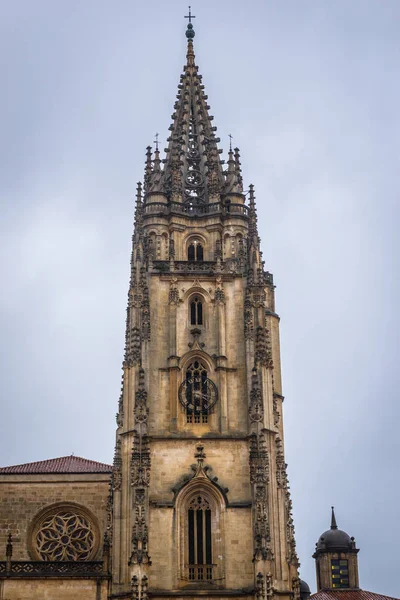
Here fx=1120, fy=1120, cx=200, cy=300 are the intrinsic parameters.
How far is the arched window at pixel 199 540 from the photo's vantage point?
45375 millimetres

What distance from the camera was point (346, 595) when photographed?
67.8 metres

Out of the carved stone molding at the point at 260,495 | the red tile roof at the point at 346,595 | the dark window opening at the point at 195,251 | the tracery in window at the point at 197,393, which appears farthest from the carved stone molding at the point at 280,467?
the red tile roof at the point at 346,595

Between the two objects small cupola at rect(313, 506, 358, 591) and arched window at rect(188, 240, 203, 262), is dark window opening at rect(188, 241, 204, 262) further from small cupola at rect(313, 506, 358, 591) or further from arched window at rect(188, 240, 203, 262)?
small cupola at rect(313, 506, 358, 591)

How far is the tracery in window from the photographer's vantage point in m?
48.2

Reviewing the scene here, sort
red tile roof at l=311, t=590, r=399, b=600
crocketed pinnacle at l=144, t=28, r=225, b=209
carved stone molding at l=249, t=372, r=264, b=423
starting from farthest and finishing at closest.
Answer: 1. red tile roof at l=311, t=590, r=399, b=600
2. crocketed pinnacle at l=144, t=28, r=225, b=209
3. carved stone molding at l=249, t=372, r=264, b=423

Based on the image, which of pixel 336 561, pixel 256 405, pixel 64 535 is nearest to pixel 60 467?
pixel 64 535

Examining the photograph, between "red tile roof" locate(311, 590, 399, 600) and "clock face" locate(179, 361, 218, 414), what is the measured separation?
22.8 m

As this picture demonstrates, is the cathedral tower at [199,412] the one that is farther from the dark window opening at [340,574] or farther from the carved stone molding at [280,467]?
the dark window opening at [340,574]

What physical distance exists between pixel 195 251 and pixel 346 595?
1045 inches

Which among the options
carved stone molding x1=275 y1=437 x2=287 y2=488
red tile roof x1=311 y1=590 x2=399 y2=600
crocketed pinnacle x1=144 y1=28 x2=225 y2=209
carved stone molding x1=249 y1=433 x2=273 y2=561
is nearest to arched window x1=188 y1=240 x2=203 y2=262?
crocketed pinnacle x1=144 y1=28 x2=225 y2=209

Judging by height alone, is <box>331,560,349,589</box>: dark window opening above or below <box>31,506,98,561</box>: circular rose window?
Result: above

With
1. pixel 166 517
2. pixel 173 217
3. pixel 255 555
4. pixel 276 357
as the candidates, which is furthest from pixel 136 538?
pixel 173 217

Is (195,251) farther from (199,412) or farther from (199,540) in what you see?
(199,540)

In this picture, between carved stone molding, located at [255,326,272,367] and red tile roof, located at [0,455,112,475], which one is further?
red tile roof, located at [0,455,112,475]
